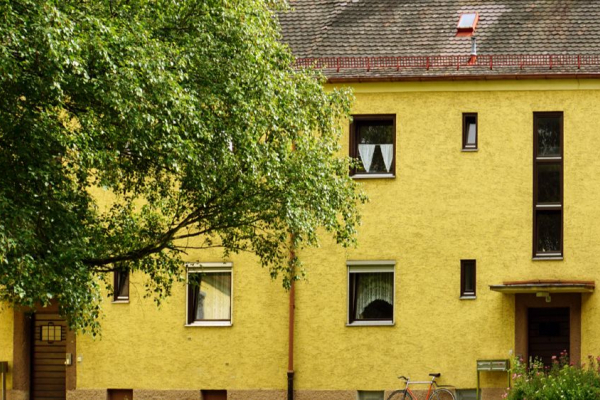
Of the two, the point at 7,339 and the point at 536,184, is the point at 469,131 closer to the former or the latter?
the point at 536,184

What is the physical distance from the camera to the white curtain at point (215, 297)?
35344 millimetres

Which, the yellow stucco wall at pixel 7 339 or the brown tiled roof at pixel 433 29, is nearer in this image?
the brown tiled roof at pixel 433 29

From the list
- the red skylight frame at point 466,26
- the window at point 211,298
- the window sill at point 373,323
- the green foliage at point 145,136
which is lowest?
the window sill at point 373,323

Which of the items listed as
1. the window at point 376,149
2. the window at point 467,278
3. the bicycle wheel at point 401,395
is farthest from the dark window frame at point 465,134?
the bicycle wheel at point 401,395

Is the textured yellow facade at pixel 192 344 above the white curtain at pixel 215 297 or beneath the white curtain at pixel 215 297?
beneath

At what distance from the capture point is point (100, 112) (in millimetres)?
24469

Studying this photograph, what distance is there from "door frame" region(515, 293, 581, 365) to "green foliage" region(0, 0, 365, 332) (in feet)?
20.5

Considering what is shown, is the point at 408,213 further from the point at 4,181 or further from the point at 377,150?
the point at 4,181

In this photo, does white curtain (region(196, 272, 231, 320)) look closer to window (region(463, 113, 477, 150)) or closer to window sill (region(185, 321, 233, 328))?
window sill (region(185, 321, 233, 328))

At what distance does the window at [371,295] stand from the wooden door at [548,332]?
2.96 meters

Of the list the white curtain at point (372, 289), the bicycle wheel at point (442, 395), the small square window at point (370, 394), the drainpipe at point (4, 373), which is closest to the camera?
the bicycle wheel at point (442, 395)

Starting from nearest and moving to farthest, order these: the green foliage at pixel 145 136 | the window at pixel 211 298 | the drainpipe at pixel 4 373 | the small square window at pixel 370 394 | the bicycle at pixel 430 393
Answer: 1. the green foliage at pixel 145 136
2. the bicycle at pixel 430 393
3. the small square window at pixel 370 394
4. the window at pixel 211 298
5. the drainpipe at pixel 4 373

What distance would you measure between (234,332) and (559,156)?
7661 millimetres

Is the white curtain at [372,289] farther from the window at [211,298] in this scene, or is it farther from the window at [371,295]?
the window at [211,298]
